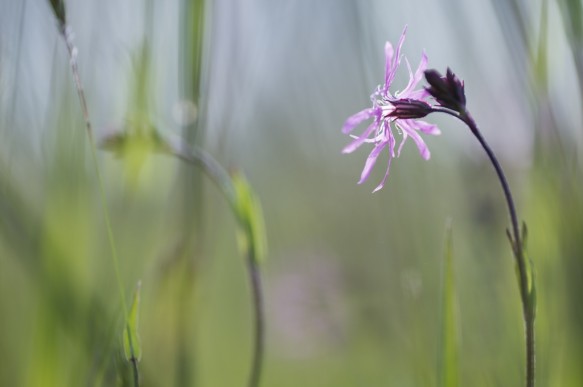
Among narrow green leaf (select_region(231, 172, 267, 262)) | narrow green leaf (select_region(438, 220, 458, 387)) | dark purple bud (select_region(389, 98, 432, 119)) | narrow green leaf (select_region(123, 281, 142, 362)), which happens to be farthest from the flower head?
narrow green leaf (select_region(123, 281, 142, 362))

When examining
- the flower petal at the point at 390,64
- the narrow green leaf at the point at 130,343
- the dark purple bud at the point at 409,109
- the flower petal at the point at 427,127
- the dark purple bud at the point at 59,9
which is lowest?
the narrow green leaf at the point at 130,343

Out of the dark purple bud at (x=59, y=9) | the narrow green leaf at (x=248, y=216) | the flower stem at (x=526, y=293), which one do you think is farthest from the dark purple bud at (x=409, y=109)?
the dark purple bud at (x=59, y=9)

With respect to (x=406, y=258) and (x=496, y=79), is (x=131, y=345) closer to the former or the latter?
(x=406, y=258)

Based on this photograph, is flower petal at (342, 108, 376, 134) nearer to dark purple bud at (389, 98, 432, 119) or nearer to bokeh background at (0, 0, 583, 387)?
dark purple bud at (389, 98, 432, 119)

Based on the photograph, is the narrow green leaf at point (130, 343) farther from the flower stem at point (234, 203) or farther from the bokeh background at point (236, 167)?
the flower stem at point (234, 203)

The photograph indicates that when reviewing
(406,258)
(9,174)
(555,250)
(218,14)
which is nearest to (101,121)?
(218,14)

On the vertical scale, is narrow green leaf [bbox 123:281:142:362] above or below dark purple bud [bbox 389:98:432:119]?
below
